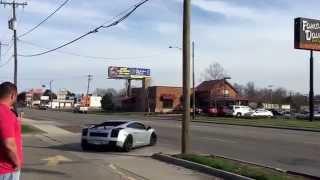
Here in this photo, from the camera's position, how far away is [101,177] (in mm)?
14641

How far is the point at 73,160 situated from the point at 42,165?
187 cm

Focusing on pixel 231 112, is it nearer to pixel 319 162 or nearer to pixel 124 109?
pixel 124 109

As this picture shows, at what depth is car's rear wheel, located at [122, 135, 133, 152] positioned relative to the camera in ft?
75.4

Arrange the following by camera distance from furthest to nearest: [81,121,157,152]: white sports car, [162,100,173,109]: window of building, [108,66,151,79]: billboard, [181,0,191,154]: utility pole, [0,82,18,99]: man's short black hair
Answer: [108,66,151,79]: billboard, [162,100,173,109]: window of building, [81,121,157,152]: white sports car, [181,0,191,154]: utility pole, [0,82,18,99]: man's short black hair

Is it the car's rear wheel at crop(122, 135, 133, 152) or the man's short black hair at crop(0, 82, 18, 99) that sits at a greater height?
the man's short black hair at crop(0, 82, 18, 99)

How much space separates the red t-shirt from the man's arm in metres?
0.04

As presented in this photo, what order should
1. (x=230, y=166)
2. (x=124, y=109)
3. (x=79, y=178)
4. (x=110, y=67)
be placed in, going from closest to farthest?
(x=79, y=178) < (x=230, y=166) < (x=124, y=109) < (x=110, y=67)

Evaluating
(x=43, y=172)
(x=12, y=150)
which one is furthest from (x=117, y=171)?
(x=12, y=150)

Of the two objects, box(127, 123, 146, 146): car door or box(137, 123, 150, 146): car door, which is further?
box(137, 123, 150, 146): car door

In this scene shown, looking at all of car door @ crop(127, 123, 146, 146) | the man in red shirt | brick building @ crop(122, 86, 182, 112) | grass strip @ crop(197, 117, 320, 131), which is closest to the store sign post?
grass strip @ crop(197, 117, 320, 131)

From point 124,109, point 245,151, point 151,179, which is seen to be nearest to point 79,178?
point 151,179

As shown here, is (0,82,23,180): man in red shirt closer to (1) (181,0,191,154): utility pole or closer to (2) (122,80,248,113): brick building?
(1) (181,0,191,154): utility pole

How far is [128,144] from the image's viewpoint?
23.2m

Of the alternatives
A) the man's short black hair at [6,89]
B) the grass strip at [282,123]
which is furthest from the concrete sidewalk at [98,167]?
the grass strip at [282,123]
